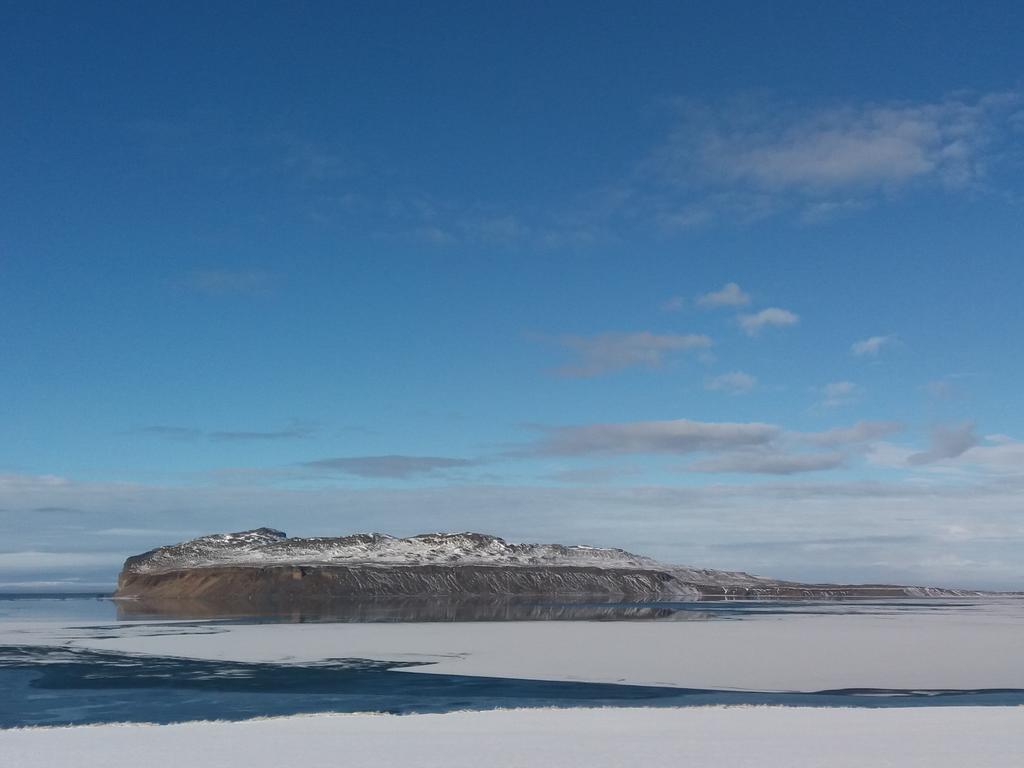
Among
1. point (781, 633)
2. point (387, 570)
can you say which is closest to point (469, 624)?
point (781, 633)

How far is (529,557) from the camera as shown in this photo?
146 metres

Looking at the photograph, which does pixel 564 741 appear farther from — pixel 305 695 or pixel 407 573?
pixel 407 573

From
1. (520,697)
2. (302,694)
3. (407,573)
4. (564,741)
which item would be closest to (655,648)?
(520,697)

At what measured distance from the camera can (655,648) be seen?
112 ft

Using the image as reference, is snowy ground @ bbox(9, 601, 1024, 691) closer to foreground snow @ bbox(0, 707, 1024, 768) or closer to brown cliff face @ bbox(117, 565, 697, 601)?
foreground snow @ bbox(0, 707, 1024, 768)

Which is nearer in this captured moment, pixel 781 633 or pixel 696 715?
pixel 696 715

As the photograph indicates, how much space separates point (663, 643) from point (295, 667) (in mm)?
14288

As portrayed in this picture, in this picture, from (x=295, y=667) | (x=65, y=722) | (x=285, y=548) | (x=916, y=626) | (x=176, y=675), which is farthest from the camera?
(x=285, y=548)

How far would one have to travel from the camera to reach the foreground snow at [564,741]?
1407cm

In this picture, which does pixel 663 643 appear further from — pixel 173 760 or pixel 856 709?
pixel 173 760

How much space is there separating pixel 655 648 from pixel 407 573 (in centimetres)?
9373

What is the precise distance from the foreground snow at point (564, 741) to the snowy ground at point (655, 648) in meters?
6.29

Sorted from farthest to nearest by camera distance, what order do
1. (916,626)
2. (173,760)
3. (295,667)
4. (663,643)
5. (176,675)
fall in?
(916,626), (663,643), (295,667), (176,675), (173,760)

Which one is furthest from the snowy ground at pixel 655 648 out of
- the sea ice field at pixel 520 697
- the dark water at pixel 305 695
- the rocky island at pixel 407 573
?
the rocky island at pixel 407 573
